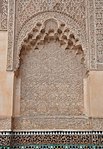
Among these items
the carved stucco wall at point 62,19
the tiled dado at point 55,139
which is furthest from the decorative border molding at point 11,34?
the tiled dado at point 55,139

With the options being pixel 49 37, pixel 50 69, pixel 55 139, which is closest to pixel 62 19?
pixel 49 37

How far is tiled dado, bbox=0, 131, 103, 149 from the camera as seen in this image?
14.2 feet

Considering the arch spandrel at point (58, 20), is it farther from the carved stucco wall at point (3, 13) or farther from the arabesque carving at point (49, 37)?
the carved stucco wall at point (3, 13)

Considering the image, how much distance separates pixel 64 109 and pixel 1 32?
1.50 m

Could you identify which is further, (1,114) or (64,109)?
(64,109)

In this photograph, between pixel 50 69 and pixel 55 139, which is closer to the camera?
pixel 55 139

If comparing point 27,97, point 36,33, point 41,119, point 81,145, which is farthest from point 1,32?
point 81,145

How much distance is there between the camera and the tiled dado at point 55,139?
432 centimetres

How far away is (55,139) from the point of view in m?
4.35

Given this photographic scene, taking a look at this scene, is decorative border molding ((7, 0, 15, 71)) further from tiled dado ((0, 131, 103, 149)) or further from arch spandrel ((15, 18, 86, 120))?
tiled dado ((0, 131, 103, 149))

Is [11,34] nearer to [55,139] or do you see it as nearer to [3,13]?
[3,13]

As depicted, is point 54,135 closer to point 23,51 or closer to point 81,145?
point 81,145

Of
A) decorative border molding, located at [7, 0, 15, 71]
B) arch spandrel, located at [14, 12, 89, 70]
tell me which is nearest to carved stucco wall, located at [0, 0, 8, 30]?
Result: decorative border molding, located at [7, 0, 15, 71]

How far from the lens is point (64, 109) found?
4664 mm
